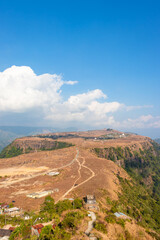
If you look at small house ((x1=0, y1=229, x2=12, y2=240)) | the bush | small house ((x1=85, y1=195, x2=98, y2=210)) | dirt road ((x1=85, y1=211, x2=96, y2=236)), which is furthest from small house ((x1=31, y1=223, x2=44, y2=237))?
small house ((x1=85, y1=195, x2=98, y2=210))

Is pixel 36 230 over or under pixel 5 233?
over

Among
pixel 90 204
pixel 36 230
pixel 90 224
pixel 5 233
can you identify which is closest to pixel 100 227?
pixel 90 224

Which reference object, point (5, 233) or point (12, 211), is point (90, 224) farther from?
point (12, 211)

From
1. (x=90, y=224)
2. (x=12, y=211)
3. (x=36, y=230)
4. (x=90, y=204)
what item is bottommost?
(x=12, y=211)

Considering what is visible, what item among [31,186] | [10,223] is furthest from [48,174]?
[10,223]

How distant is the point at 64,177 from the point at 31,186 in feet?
65.5

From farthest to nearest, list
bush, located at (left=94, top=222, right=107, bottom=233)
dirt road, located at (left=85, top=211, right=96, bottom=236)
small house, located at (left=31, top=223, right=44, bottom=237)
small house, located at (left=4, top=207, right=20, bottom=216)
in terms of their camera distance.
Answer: small house, located at (left=4, top=207, right=20, bottom=216), bush, located at (left=94, top=222, right=107, bottom=233), dirt road, located at (left=85, top=211, right=96, bottom=236), small house, located at (left=31, top=223, right=44, bottom=237)

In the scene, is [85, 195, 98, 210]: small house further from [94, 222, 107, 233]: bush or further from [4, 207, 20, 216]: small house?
[4, 207, 20, 216]: small house

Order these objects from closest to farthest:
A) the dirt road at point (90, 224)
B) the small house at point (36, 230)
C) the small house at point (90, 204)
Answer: the small house at point (36, 230) < the dirt road at point (90, 224) < the small house at point (90, 204)

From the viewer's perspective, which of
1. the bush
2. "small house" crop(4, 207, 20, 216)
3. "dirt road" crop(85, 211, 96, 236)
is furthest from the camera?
"small house" crop(4, 207, 20, 216)

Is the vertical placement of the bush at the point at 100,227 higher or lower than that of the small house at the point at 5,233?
higher

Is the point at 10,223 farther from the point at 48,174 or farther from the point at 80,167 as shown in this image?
the point at 80,167

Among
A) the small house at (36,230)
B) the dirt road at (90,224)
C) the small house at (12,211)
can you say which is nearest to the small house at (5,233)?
the small house at (36,230)

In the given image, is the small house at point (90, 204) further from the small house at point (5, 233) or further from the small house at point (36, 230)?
the small house at point (5, 233)
